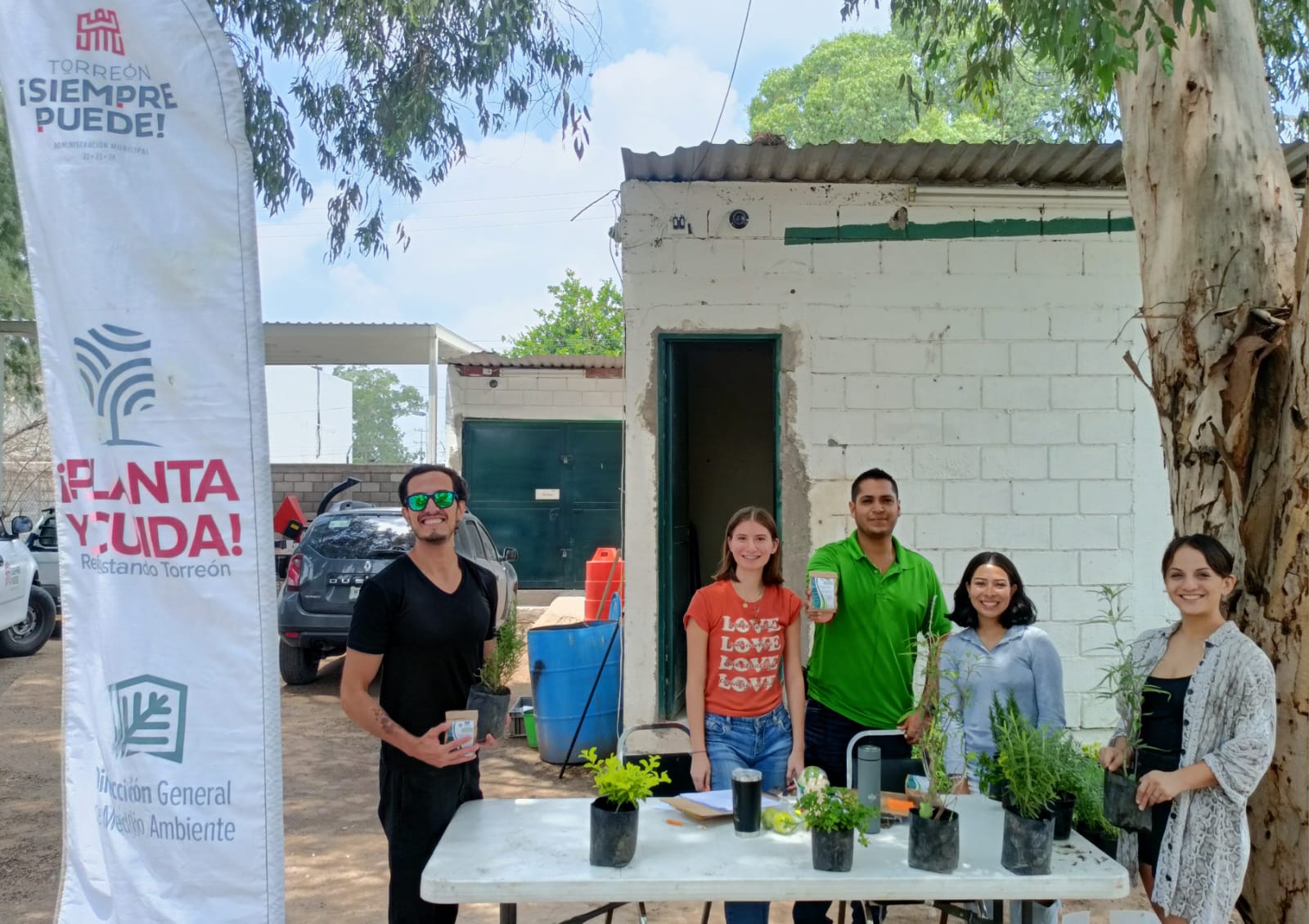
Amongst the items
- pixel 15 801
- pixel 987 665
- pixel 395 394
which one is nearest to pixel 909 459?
pixel 987 665

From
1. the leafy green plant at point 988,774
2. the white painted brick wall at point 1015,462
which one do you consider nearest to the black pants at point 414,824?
the leafy green plant at point 988,774

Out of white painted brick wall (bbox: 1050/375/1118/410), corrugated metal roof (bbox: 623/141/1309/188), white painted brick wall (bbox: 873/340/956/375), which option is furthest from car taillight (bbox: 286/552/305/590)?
white painted brick wall (bbox: 1050/375/1118/410)

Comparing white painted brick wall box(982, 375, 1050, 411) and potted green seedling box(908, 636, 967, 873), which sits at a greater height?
white painted brick wall box(982, 375, 1050, 411)

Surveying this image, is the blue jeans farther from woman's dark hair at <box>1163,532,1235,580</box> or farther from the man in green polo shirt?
woman's dark hair at <box>1163,532,1235,580</box>

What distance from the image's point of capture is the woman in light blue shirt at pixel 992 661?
11.3 ft

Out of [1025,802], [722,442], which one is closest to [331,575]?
[722,442]

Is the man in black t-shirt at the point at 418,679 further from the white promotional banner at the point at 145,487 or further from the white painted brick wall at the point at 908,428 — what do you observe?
the white painted brick wall at the point at 908,428

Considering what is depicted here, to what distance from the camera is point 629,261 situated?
19.6 feet

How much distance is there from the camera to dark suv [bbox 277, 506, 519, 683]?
8.72m

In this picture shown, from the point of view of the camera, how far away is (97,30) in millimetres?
2496

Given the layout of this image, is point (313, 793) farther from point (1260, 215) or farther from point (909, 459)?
point (1260, 215)

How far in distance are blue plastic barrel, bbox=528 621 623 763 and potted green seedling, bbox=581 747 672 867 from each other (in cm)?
378

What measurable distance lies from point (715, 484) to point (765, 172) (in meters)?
4.29

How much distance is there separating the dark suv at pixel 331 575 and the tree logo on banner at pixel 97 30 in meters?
6.18
